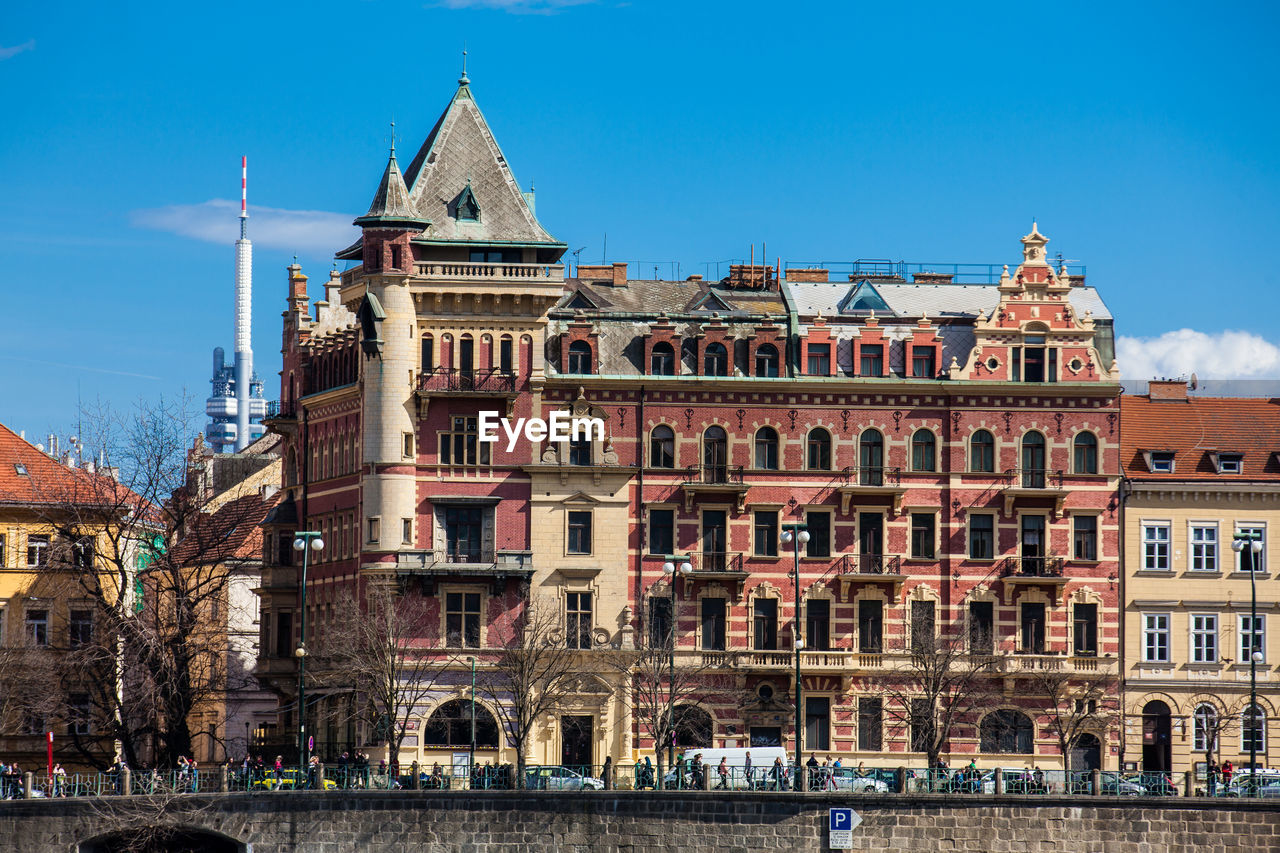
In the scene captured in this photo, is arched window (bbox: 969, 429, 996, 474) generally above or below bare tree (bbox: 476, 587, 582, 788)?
above

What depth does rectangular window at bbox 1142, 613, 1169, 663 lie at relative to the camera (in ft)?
308

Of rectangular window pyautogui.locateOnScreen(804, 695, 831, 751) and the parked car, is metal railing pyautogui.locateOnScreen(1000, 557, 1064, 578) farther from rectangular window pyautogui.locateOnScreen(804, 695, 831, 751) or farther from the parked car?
the parked car

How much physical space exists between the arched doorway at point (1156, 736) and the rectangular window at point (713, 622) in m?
17.3

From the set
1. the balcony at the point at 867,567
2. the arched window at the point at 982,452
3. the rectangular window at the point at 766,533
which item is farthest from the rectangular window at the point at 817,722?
the arched window at the point at 982,452

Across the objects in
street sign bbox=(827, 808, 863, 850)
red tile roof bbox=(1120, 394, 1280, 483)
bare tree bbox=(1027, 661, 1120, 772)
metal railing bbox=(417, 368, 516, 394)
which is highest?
metal railing bbox=(417, 368, 516, 394)

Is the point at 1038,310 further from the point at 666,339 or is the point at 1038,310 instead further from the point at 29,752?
the point at 29,752

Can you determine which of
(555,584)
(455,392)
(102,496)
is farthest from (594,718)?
(102,496)

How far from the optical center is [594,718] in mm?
92438

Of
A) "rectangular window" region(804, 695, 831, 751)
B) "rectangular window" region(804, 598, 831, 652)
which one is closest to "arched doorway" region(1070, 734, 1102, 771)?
"rectangular window" region(804, 695, 831, 751)

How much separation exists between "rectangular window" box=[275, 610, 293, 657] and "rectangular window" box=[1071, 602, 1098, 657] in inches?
1288

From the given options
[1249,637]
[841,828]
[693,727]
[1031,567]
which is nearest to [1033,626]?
[1031,567]

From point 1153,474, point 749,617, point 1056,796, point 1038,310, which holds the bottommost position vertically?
point 1056,796

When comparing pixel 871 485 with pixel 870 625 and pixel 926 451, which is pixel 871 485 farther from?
pixel 870 625

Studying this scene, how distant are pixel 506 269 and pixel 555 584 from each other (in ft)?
41.8
